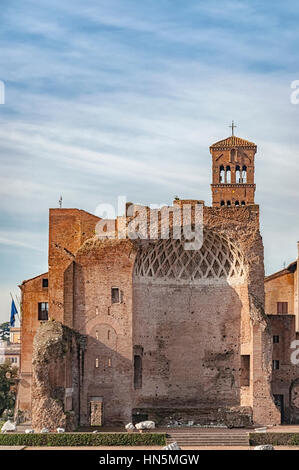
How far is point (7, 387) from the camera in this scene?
57656 millimetres

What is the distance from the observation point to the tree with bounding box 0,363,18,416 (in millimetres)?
57125

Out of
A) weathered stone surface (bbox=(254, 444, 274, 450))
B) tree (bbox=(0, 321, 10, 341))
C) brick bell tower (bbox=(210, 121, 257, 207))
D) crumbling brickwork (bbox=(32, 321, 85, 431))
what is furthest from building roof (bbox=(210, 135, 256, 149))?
tree (bbox=(0, 321, 10, 341))

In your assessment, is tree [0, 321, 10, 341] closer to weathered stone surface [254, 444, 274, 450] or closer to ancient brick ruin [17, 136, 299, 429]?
ancient brick ruin [17, 136, 299, 429]

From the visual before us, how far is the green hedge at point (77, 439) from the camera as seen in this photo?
38156 mm

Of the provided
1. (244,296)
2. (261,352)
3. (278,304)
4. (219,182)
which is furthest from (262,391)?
(219,182)

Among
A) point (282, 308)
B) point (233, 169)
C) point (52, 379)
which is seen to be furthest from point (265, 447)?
point (233, 169)

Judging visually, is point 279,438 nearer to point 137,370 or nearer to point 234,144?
point 137,370

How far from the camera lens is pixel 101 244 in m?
47.0

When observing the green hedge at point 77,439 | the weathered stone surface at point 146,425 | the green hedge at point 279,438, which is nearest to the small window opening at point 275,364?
the weathered stone surface at point 146,425

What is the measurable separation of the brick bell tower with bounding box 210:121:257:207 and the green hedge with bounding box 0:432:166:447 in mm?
37042

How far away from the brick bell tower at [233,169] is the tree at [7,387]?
22.7 metres

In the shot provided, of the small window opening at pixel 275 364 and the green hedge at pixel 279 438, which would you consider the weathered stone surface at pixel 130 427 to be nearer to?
the green hedge at pixel 279 438

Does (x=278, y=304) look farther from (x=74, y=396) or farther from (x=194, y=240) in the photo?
(x=74, y=396)
